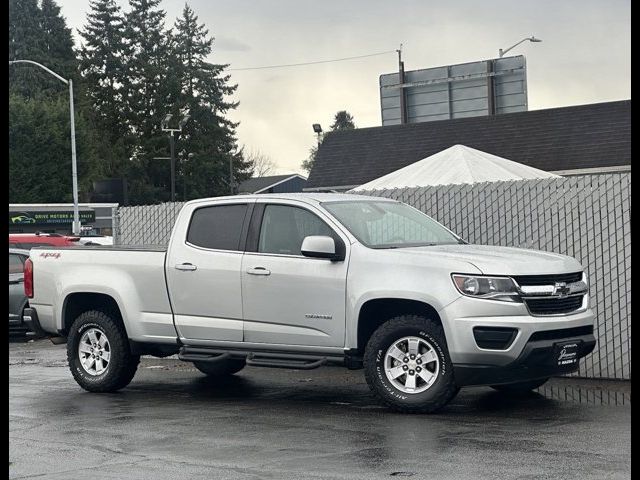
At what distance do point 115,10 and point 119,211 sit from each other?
8994 centimetres

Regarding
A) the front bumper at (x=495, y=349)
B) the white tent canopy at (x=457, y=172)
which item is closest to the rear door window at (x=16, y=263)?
the white tent canopy at (x=457, y=172)

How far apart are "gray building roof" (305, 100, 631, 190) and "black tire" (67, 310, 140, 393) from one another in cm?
3132

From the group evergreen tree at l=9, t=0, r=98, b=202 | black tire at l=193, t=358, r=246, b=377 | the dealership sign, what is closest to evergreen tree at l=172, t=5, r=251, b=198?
evergreen tree at l=9, t=0, r=98, b=202

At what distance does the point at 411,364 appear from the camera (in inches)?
405

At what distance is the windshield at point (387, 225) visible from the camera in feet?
36.0

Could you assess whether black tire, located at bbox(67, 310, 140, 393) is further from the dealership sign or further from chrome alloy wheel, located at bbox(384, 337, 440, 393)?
the dealership sign

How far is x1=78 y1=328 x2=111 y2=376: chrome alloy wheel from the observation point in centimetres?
1238

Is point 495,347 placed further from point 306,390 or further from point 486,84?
point 486,84

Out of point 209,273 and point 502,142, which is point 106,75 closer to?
point 502,142

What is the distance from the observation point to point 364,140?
51.8 m

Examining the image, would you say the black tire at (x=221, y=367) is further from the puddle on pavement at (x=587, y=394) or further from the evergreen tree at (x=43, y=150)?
the evergreen tree at (x=43, y=150)

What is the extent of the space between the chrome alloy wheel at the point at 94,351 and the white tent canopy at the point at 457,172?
24.4 ft

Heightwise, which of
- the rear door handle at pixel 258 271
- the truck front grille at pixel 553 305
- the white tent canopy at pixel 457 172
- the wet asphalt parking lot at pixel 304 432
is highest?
the white tent canopy at pixel 457 172

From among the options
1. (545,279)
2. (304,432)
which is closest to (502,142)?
(545,279)
